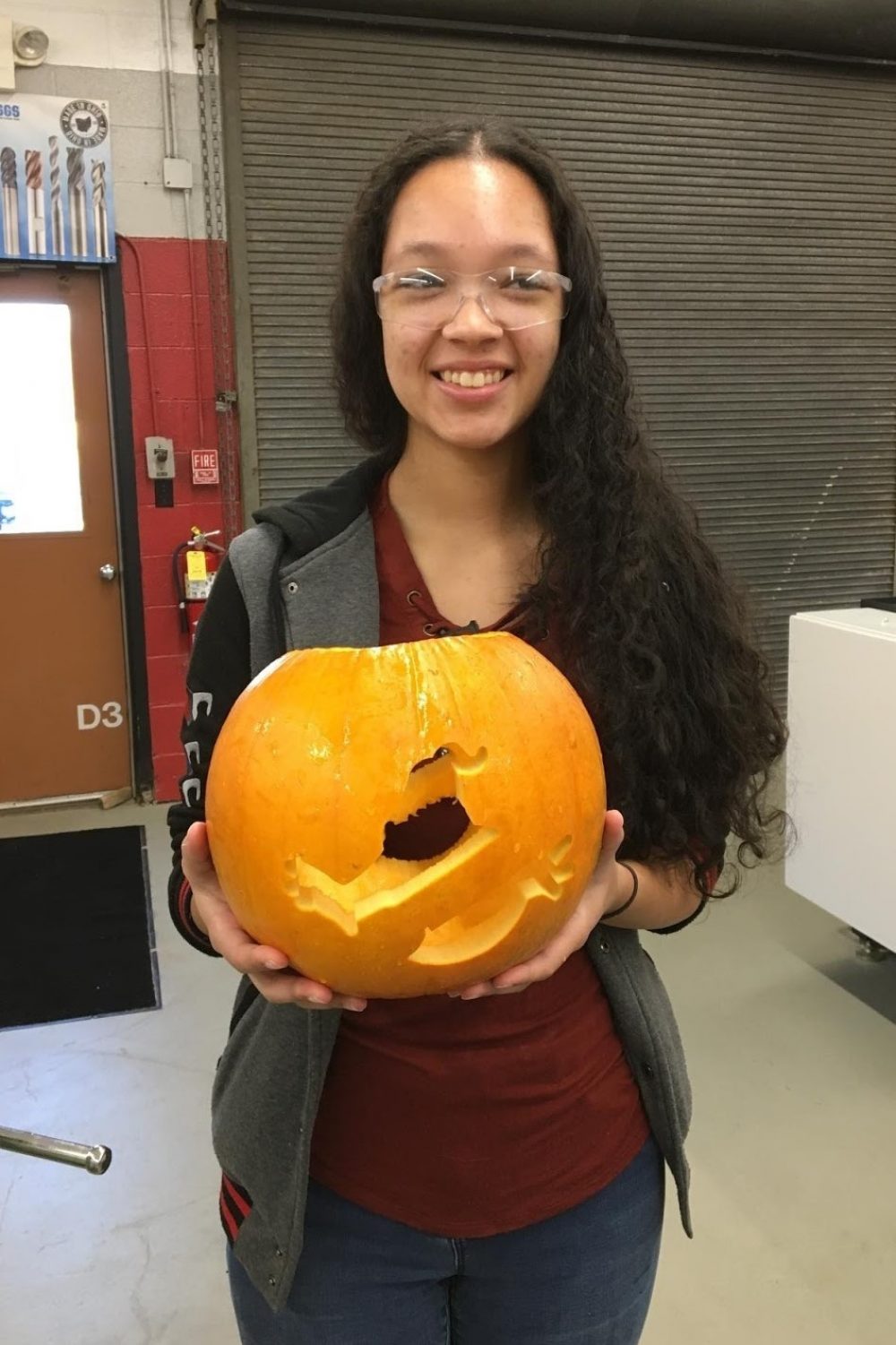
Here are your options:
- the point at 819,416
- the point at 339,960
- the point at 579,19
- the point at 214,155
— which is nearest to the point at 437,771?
the point at 339,960

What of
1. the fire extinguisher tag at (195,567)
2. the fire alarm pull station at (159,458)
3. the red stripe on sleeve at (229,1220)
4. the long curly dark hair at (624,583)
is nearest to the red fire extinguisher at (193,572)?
the fire extinguisher tag at (195,567)

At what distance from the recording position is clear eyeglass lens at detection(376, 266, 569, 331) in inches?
34.4

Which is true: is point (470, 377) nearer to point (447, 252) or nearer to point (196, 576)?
point (447, 252)

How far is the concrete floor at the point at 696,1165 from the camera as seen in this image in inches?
70.4

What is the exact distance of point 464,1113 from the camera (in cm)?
86

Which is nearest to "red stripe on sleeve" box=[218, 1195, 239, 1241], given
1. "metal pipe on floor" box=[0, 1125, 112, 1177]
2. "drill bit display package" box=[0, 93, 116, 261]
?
"metal pipe on floor" box=[0, 1125, 112, 1177]

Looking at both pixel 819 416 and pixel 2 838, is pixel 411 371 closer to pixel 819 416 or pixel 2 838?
pixel 2 838

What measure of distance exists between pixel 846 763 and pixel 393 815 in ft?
7.13

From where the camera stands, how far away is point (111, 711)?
4410 mm

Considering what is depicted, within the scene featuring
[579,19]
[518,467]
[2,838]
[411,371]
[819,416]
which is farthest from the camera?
[819,416]

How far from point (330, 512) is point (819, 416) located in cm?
490

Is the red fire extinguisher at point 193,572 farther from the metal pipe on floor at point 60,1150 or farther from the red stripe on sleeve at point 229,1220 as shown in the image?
the red stripe on sleeve at point 229,1220

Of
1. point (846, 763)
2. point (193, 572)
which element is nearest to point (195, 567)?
point (193, 572)

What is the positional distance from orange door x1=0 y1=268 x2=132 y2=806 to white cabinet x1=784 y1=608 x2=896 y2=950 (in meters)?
2.91
